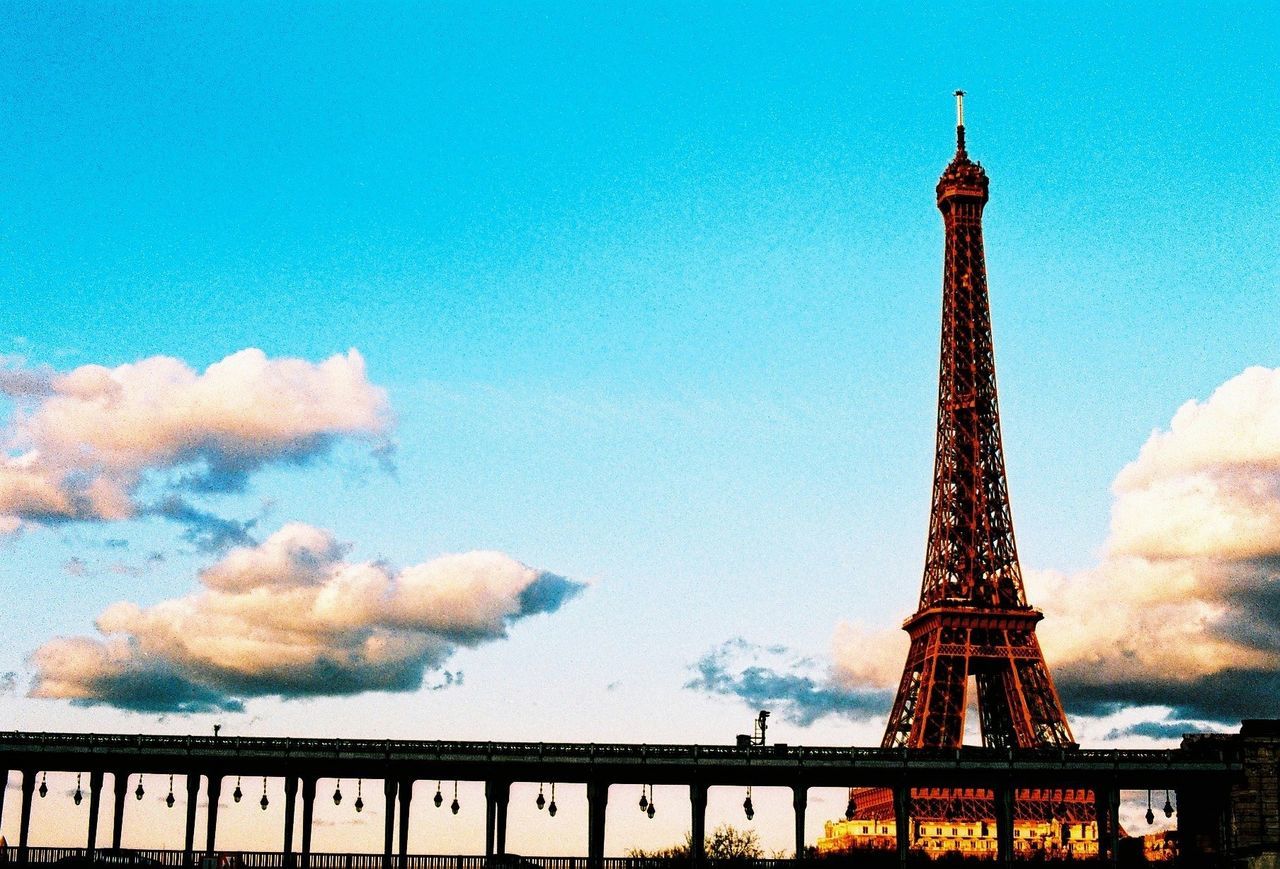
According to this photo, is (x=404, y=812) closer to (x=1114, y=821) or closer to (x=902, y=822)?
(x=902, y=822)

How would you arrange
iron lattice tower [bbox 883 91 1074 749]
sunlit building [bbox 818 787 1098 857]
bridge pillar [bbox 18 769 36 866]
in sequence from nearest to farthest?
1. bridge pillar [bbox 18 769 36 866]
2. sunlit building [bbox 818 787 1098 857]
3. iron lattice tower [bbox 883 91 1074 749]

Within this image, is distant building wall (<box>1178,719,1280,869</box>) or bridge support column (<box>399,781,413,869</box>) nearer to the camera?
bridge support column (<box>399,781,413,869</box>)

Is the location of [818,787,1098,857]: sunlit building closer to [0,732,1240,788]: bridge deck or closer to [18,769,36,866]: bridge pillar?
[0,732,1240,788]: bridge deck

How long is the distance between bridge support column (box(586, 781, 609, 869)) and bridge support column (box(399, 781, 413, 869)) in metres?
8.64

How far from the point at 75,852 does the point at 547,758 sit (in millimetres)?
22508

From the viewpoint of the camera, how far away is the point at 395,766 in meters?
88.5

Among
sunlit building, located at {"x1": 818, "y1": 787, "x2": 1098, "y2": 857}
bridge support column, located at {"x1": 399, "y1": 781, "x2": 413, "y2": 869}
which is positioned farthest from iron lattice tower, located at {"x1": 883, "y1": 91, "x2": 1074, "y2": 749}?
bridge support column, located at {"x1": 399, "y1": 781, "x2": 413, "y2": 869}

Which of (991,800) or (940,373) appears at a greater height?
(940,373)

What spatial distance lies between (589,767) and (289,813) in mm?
14634

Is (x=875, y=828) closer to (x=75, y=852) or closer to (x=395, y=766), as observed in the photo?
(x=395, y=766)

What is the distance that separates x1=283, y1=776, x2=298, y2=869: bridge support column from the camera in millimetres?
83000

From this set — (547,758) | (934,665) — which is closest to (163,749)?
(547,758)

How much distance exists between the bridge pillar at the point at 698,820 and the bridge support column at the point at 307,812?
18.0 meters

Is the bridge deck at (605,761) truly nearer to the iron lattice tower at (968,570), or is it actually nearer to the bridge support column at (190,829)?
the bridge support column at (190,829)
